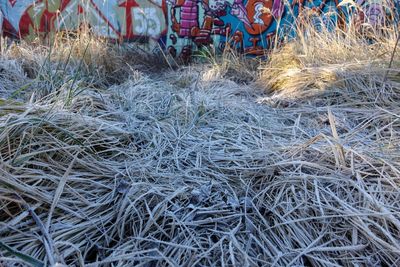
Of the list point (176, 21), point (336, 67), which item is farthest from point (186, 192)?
point (176, 21)

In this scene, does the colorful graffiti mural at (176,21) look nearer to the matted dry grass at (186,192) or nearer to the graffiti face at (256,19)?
the graffiti face at (256,19)

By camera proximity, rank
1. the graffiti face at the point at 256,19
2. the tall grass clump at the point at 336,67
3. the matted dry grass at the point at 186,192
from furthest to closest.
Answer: the graffiti face at the point at 256,19 → the tall grass clump at the point at 336,67 → the matted dry grass at the point at 186,192

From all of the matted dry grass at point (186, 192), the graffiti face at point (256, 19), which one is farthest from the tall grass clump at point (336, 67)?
the graffiti face at point (256, 19)

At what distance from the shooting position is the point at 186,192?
1.22 metres

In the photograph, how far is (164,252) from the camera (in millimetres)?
996

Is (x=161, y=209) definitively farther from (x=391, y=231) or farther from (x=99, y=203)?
(x=391, y=231)

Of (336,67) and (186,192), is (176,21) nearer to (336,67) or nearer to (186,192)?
(336,67)

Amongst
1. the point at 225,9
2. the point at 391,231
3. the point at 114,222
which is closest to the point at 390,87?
the point at 391,231

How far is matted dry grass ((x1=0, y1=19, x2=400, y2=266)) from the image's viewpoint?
99 centimetres

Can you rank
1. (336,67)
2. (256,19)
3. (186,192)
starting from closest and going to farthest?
(186,192), (336,67), (256,19)

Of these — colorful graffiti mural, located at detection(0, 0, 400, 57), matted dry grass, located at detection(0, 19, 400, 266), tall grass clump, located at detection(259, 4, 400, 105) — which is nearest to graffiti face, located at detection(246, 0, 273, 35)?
colorful graffiti mural, located at detection(0, 0, 400, 57)

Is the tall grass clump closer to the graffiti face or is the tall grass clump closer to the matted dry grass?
the matted dry grass

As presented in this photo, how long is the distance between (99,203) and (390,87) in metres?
1.78

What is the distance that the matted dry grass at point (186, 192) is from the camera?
0.99m
